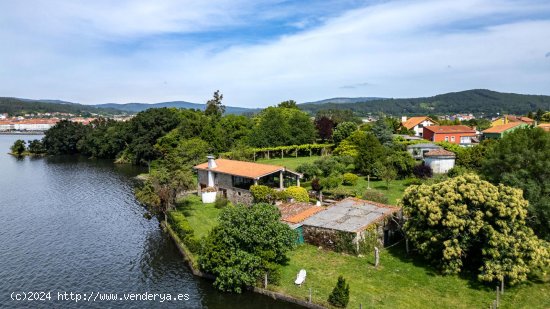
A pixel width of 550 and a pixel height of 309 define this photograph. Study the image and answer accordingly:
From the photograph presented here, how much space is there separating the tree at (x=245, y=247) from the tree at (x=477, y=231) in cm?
875

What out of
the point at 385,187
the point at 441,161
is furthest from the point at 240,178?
the point at 441,161

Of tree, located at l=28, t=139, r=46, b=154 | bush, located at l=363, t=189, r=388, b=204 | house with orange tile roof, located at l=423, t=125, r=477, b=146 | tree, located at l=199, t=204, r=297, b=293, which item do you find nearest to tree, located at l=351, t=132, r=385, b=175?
bush, located at l=363, t=189, r=388, b=204

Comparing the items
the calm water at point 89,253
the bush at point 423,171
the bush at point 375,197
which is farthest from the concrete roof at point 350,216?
the bush at point 423,171

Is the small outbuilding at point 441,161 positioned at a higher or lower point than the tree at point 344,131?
lower

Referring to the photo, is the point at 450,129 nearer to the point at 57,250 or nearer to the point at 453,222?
the point at 453,222

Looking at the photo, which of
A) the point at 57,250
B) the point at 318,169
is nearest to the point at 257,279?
the point at 57,250

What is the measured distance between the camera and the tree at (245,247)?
23719 millimetres

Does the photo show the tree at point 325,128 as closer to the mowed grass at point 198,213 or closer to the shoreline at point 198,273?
the mowed grass at point 198,213

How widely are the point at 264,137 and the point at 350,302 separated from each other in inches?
2318

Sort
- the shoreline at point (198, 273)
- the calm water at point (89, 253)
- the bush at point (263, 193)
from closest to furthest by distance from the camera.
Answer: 1. the shoreline at point (198, 273)
2. the calm water at point (89, 253)
3. the bush at point (263, 193)

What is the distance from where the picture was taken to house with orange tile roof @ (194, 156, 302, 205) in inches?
1662

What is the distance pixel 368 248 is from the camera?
89.5 feet

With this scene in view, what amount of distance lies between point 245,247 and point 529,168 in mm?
20866

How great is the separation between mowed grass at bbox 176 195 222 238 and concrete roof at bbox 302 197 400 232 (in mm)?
9718
